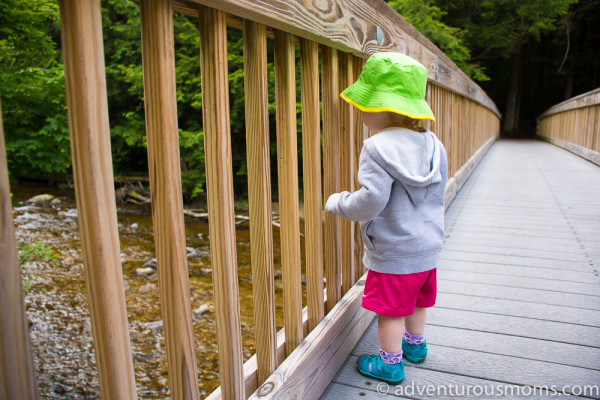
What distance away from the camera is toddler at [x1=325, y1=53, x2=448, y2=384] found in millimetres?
1676

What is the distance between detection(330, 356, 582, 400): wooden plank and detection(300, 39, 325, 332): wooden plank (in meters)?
0.27

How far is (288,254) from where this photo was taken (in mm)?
1645

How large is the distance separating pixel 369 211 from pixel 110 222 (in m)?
0.98

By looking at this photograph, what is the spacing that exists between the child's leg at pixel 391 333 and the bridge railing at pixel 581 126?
726 centimetres

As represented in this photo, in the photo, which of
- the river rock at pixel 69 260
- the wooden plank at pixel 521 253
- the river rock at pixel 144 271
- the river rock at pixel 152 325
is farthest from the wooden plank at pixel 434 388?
the river rock at pixel 69 260

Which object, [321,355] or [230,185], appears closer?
[230,185]

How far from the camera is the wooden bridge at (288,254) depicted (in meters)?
0.87

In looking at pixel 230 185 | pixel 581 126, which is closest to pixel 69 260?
pixel 230 185

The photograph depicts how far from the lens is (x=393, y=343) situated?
1860 millimetres

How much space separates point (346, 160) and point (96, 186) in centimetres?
142

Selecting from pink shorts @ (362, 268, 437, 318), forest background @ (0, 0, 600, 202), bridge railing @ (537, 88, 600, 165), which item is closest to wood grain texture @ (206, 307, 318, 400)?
pink shorts @ (362, 268, 437, 318)

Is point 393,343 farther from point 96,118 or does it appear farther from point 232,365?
point 96,118

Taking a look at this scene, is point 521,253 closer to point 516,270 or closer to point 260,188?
point 516,270

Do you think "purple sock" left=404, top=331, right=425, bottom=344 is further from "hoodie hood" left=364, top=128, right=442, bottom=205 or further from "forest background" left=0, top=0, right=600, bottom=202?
"forest background" left=0, top=0, right=600, bottom=202
